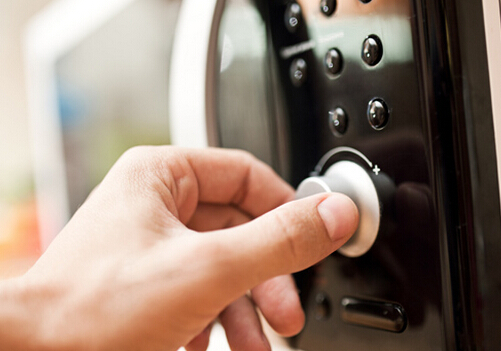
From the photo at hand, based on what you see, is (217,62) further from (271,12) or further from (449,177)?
(449,177)

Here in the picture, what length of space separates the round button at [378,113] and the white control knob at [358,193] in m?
0.03

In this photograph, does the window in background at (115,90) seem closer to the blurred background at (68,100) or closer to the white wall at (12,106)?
the blurred background at (68,100)

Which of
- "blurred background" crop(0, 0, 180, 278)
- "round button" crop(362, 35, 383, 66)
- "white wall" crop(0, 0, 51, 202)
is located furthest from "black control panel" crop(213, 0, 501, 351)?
"white wall" crop(0, 0, 51, 202)

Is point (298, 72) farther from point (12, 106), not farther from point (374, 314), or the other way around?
point (12, 106)

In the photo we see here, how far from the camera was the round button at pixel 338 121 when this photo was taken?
0.94 ft

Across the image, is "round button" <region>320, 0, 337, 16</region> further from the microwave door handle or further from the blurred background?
the blurred background

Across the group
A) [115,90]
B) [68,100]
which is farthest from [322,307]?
[68,100]

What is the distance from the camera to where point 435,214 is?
238mm

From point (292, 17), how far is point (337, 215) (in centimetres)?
16

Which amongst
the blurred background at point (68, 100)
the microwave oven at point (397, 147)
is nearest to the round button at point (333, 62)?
the microwave oven at point (397, 147)

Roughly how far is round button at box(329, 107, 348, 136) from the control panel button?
0.11 metres

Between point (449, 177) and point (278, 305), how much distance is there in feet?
0.53

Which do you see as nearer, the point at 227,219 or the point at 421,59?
the point at 421,59

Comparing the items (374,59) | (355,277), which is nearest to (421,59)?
(374,59)
